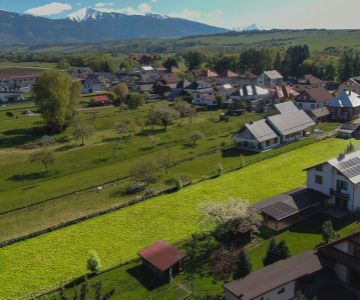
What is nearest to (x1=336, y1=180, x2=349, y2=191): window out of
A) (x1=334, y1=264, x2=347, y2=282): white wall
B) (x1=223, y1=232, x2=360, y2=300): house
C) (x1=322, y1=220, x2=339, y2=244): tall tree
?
(x1=322, y1=220, x2=339, y2=244): tall tree

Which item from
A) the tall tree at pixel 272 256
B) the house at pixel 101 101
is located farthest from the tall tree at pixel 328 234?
the house at pixel 101 101

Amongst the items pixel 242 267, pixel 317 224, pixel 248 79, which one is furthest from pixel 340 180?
pixel 248 79

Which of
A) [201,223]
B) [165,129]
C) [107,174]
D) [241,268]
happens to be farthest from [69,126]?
[241,268]

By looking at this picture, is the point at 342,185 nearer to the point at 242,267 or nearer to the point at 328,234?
the point at 328,234

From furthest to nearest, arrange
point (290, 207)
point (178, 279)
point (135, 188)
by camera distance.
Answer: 1. point (135, 188)
2. point (290, 207)
3. point (178, 279)

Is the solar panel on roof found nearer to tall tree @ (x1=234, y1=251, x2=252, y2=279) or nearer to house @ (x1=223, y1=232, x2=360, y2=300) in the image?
house @ (x1=223, y1=232, x2=360, y2=300)

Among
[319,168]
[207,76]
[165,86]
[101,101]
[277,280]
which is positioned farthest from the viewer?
[207,76]

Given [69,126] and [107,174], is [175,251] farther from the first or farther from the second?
[69,126]
